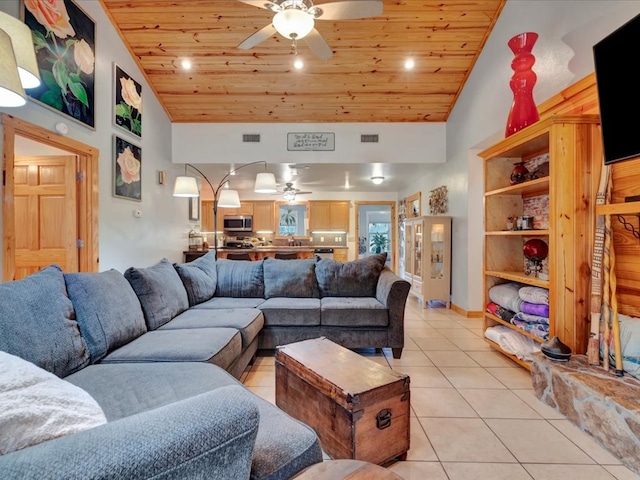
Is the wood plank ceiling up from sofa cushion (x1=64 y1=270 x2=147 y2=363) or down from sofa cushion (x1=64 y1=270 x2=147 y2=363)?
up

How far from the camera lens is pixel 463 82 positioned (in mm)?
4102

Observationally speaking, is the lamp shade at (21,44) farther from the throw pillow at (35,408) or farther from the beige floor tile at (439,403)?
the beige floor tile at (439,403)

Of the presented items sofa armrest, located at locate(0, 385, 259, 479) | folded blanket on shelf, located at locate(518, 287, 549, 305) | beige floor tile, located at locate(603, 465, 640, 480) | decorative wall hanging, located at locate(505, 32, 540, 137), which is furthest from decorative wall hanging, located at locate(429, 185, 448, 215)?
sofa armrest, located at locate(0, 385, 259, 479)

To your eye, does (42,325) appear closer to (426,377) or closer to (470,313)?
(426,377)

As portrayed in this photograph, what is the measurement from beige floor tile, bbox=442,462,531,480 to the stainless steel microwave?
713 centimetres

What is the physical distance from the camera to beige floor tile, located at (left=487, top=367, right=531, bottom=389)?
2324 millimetres

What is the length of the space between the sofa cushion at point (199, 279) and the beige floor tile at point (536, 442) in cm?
246

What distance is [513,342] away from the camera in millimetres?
2650

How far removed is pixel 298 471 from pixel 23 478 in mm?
685

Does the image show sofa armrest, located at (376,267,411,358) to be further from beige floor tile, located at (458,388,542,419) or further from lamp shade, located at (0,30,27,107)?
lamp shade, located at (0,30,27,107)

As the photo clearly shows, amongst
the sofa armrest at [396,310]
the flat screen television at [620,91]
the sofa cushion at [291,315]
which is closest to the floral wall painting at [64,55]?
the sofa cushion at [291,315]

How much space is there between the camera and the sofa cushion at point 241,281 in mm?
3262

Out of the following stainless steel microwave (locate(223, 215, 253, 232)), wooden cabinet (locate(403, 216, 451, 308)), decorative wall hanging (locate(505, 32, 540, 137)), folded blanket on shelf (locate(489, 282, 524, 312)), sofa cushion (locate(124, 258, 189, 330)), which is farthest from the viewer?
stainless steel microwave (locate(223, 215, 253, 232))

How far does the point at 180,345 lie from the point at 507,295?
8.53 ft
